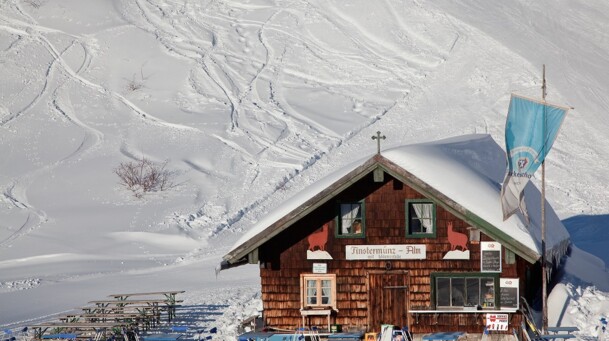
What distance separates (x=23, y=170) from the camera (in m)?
49.2

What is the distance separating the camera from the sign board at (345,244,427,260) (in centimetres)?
2311

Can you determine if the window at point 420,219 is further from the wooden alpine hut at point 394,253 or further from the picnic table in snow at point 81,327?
the picnic table in snow at point 81,327

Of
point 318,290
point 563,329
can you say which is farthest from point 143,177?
point 563,329

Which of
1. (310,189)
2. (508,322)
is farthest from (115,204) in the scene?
(508,322)

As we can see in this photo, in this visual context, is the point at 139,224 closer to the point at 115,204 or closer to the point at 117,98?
the point at 115,204

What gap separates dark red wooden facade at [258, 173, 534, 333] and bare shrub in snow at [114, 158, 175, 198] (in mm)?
23965

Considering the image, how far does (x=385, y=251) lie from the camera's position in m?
23.2

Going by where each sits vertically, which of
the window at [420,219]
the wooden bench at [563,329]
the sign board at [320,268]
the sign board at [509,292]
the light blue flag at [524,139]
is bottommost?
the wooden bench at [563,329]

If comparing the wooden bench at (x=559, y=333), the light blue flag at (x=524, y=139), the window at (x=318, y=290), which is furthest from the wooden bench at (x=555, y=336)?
the window at (x=318, y=290)

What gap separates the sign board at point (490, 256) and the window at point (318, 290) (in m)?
3.11

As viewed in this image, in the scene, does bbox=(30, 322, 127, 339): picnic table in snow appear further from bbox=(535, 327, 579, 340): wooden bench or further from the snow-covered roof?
bbox=(535, 327, 579, 340): wooden bench

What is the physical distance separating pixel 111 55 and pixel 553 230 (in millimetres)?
40331

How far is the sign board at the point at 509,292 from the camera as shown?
74.9 feet

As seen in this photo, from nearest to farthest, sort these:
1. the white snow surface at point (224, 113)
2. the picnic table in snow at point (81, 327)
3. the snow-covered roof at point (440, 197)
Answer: the snow-covered roof at point (440, 197), the picnic table in snow at point (81, 327), the white snow surface at point (224, 113)
